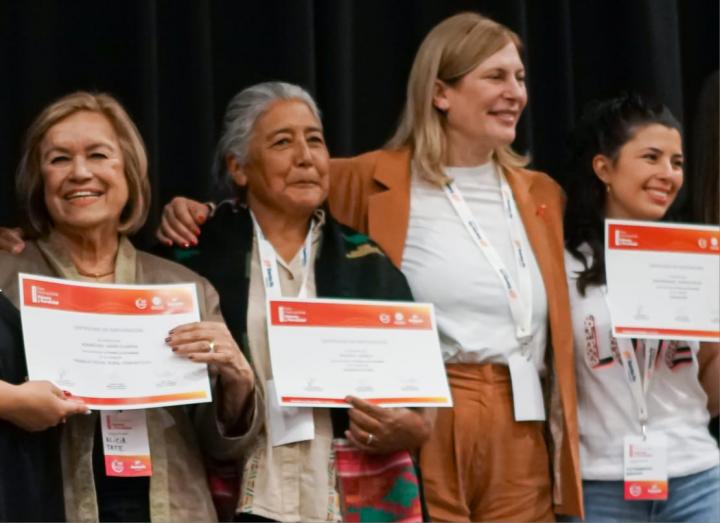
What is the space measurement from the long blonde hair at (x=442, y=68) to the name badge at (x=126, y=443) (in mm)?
1080

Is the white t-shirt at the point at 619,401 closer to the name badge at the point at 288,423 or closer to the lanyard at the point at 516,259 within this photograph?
the lanyard at the point at 516,259

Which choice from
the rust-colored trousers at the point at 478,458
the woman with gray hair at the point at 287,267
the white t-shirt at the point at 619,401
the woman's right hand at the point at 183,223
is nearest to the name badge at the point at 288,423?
the woman with gray hair at the point at 287,267

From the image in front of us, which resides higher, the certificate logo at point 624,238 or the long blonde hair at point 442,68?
the long blonde hair at point 442,68

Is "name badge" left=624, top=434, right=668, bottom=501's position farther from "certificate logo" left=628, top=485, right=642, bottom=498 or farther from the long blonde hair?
the long blonde hair

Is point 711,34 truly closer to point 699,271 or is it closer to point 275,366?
point 699,271

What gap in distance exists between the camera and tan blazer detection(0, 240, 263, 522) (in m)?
2.83

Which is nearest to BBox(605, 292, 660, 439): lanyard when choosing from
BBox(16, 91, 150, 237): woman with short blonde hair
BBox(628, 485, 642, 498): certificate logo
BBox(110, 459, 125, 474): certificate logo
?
BBox(628, 485, 642, 498): certificate logo

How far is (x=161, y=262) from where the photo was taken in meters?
3.14

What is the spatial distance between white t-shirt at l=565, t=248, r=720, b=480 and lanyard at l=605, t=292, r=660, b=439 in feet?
0.05

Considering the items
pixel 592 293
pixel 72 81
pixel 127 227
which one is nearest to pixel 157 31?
pixel 72 81

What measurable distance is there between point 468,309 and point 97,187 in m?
0.93

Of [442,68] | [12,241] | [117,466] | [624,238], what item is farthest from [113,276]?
[624,238]

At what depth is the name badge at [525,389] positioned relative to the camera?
3293 millimetres

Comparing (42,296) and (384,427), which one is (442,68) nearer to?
(384,427)
